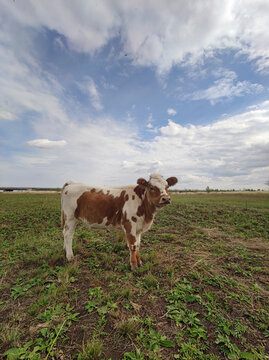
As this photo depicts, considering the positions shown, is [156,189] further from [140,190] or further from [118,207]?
[118,207]

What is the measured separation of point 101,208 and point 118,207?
1.78 feet

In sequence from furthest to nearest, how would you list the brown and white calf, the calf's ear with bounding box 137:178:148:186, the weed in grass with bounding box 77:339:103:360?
the calf's ear with bounding box 137:178:148:186 < the brown and white calf < the weed in grass with bounding box 77:339:103:360

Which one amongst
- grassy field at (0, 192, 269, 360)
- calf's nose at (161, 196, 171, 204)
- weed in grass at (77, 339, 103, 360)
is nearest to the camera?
weed in grass at (77, 339, 103, 360)

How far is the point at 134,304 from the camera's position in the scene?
11.2 ft

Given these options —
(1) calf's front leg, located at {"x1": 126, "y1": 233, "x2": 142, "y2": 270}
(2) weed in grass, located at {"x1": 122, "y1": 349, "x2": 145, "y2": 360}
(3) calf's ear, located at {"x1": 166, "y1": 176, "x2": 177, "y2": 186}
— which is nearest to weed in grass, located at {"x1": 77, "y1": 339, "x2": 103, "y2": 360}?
(2) weed in grass, located at {"x1": 122, "y1": 349, "x2": 145, "y2": 360}

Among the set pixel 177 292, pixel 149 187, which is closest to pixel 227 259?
pixel 177 292

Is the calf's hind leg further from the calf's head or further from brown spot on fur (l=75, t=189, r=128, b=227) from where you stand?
the calf's head

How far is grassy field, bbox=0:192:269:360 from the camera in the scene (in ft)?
8.25

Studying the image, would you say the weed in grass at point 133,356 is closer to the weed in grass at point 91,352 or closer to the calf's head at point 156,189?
the weed in grass at point 91,352

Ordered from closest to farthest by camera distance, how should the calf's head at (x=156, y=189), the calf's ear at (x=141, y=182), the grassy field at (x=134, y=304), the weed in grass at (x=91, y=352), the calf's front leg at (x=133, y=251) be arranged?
the weed in grass at (x=91, y=352) < the grassy field at (x=134, y=304) < the calf's head at (x=156, y=189) < the calf's front leg at (x=133, y=251) < the calf's ear at (x=141, y=182)

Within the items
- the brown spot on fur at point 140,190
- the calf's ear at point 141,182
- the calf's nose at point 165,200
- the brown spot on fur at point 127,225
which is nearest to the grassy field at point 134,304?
the brown spot on fur at point 127,225

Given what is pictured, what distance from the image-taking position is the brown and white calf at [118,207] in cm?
519

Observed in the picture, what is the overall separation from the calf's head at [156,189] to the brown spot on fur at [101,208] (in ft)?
2.81

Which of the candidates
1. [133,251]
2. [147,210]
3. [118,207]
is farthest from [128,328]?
[118,207]
